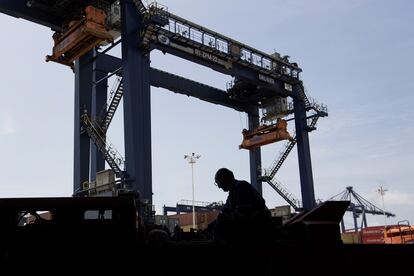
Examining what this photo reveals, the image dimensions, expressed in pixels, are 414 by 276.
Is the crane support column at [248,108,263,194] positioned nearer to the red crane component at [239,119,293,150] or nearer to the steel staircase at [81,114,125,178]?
the red crane component at [239,119,293,150]

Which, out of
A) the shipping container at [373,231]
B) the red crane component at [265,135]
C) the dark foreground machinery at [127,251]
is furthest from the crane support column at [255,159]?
the dark foreground machinery at [127,251]

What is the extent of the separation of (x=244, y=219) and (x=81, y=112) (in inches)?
968

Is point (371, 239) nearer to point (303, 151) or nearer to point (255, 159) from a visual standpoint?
point (303, 151)

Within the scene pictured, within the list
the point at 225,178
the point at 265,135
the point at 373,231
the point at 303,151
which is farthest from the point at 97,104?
the point at 225,178

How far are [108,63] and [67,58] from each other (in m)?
3.55

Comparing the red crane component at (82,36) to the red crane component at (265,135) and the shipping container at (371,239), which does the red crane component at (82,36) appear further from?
the shipping container at (371,239)

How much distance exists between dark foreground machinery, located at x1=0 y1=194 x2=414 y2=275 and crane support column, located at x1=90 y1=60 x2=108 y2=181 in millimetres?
23489

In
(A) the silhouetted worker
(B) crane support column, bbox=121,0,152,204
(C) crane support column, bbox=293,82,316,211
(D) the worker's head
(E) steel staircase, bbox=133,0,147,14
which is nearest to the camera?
(A) the silhouetted worker

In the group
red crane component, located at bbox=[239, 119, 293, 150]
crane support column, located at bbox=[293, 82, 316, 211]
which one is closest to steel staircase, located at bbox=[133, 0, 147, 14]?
red crane component, located at bbox=[239, 119, 293, 150]

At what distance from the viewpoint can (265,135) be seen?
38625 mm

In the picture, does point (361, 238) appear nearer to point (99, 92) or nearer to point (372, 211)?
point (99, 92)

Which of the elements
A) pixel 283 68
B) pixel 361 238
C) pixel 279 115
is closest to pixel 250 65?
pixel 283 68

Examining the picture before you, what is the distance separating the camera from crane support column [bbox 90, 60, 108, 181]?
2759 cm

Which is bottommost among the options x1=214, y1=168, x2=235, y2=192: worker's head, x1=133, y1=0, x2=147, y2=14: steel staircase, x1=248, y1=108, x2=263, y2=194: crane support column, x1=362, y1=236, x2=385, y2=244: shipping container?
x1=362, y1=236, x2=385, y2=244: shipping container
